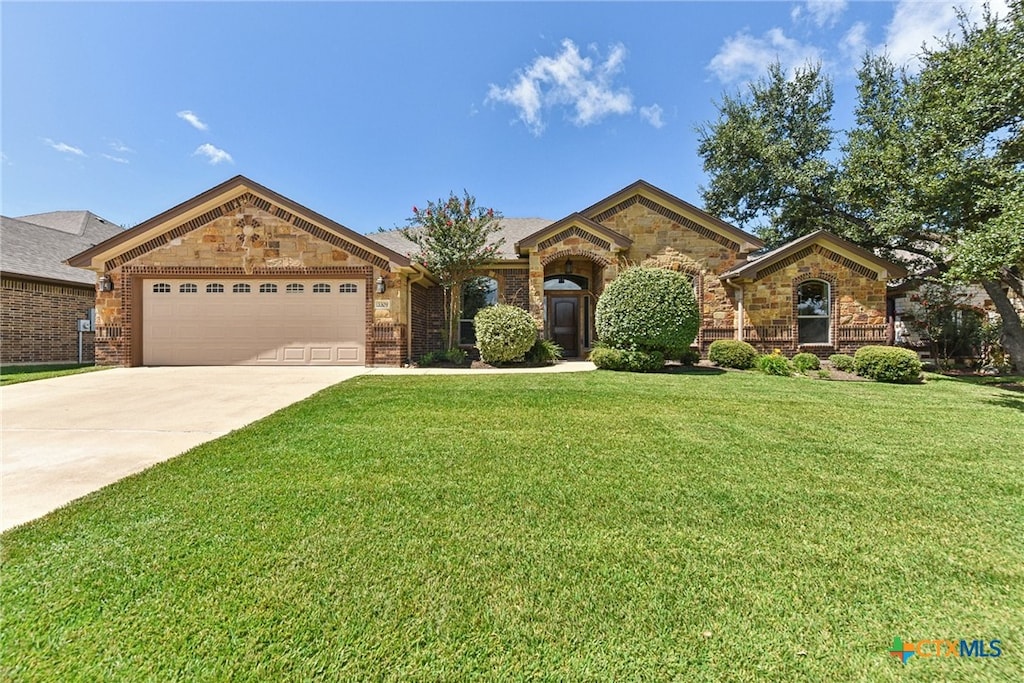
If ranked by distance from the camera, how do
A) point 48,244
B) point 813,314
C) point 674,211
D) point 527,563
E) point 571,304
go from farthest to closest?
point 571,304
point 48,244
point 674,211
point 813,314
point 527,563

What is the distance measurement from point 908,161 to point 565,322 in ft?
36.3

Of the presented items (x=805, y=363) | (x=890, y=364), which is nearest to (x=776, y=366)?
(x=805, y=363)

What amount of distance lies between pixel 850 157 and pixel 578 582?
55.2ft

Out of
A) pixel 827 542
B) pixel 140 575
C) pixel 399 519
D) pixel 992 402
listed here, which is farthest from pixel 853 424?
pixel 140 575

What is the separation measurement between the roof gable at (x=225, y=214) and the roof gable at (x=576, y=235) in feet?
13.4

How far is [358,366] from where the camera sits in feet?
36.1

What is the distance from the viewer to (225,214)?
11055mm

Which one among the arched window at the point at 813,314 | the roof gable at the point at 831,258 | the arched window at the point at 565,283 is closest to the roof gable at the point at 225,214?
the arched window at the point at 565,283

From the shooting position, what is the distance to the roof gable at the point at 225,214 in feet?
35.5

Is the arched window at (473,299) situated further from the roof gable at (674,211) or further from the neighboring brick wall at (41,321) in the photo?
the neighboring brick wall at (41,321)

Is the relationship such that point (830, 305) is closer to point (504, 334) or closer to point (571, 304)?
point (571, 304)

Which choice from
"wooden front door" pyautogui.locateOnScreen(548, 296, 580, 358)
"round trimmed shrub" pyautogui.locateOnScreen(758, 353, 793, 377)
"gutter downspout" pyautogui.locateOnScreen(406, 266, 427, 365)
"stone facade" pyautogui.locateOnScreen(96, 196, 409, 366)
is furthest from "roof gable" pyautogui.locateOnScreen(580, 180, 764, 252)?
"stone facade" pyautogui.locateOnScreen(96, 196, 409, 366)

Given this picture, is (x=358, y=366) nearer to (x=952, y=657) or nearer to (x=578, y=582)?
(x=578, y=582)

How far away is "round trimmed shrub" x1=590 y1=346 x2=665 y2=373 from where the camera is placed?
9992 millimetres
